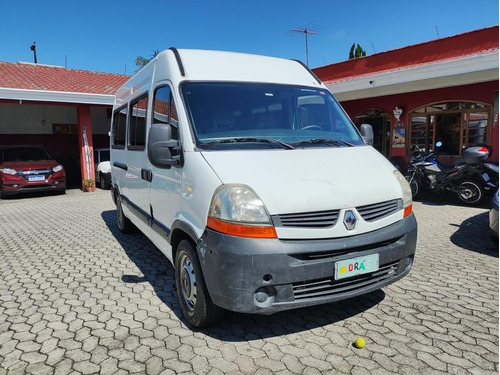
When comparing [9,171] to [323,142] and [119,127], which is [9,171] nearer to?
[119,127]

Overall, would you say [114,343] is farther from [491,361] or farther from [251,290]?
[491,361]

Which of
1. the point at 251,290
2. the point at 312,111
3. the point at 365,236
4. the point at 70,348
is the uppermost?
the point at 312,111

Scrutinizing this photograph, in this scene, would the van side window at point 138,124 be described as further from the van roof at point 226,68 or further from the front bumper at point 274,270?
the front bumper at point 274,270

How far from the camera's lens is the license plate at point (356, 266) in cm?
268

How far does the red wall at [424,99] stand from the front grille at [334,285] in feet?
29.7

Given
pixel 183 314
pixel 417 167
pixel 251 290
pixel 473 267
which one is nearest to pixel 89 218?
pixel 183 314

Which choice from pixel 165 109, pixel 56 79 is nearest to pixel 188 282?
pixel 165 109

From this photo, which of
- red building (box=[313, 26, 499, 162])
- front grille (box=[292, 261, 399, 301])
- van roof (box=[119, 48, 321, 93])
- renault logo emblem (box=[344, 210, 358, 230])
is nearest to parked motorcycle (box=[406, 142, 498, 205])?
red building (box=[313, 26, 499, 162])

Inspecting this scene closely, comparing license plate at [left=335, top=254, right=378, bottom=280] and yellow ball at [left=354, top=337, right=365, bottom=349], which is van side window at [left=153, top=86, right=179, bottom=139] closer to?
license plate at [left=335, top=254, right=378, bottom=280]

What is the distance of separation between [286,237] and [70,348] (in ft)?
6.06

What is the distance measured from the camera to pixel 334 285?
2.73 metres

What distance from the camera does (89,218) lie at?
785cm

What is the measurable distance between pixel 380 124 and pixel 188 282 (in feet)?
38.8

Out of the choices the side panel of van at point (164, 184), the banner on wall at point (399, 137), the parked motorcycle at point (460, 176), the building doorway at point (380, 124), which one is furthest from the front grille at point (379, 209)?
the building doorway at point (380, 124)
